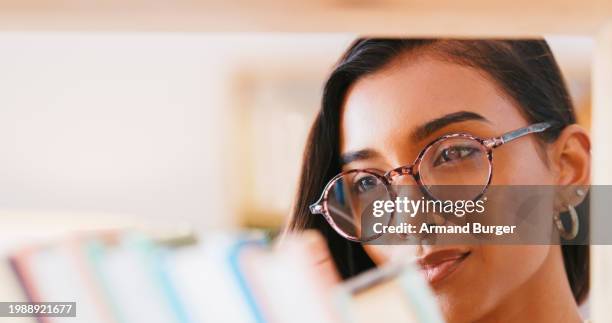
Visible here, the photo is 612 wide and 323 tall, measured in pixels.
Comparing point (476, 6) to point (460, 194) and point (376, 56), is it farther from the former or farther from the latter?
point (460, 194)

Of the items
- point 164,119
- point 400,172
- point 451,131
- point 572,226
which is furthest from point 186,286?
point 572,226

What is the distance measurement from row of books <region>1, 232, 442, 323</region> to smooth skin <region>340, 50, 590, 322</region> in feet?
0.24

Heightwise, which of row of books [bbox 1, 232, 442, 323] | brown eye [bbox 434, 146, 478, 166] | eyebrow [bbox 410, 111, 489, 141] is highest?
eyebrow [bbox 410, 111, 489, 141]

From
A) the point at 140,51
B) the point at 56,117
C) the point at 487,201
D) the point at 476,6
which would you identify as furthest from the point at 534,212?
the point at 56,117

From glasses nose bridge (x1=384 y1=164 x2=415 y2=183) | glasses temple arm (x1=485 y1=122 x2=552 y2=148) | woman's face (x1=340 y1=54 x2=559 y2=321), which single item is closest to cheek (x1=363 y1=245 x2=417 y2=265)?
woman's face (x1=340 y1=54 x2=559 y2=321)

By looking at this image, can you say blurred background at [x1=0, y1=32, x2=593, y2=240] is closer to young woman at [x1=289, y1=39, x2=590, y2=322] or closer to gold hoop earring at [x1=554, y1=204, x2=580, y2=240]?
young woman at [x1=289, y1=39, x2=590, y2=322]

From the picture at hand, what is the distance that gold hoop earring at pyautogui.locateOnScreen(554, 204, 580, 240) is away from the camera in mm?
1062

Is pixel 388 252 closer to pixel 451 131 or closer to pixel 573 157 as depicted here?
pixel 451 131

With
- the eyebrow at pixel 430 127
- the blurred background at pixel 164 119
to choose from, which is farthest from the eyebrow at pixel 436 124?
the blurred background at pixel 164 119

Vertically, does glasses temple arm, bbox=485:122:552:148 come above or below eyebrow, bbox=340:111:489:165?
below

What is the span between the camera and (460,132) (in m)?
1.03

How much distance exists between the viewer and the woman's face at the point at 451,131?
103 centimetres

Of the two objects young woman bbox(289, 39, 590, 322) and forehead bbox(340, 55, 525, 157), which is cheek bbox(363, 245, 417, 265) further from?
forehead bbox(340, 55, 525, 157)

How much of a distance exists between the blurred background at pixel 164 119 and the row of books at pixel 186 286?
0.05m
